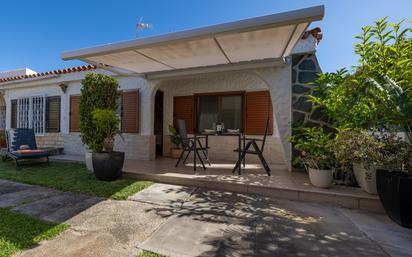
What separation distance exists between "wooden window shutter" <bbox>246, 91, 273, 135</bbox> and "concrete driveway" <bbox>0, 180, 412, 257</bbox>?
10.5 ft

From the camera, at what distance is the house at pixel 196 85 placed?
3.45 meters

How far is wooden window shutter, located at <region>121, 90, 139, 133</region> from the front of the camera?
21.0 feet

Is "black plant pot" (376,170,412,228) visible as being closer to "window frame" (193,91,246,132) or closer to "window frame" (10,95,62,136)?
"window frame" (193,91,246,132)

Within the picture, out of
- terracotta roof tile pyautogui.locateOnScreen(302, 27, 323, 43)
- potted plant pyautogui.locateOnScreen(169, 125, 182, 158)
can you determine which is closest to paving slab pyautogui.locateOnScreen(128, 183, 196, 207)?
potted plant pyautogui.locateOnScreen(169, 125, 182, 158)

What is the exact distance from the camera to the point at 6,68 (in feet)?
42.3

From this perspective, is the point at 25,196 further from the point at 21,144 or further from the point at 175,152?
the point at 175,152

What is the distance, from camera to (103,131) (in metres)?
4.36

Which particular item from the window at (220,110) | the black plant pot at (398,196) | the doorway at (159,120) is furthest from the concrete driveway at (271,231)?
the doorway at (159,120)

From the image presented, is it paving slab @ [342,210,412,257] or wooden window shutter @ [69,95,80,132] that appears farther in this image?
wooden window shutter @ [69,95,80,132]

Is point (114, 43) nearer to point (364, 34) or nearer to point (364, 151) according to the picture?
point (364, 34)

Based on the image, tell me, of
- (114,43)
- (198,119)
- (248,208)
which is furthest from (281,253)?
(198,119)

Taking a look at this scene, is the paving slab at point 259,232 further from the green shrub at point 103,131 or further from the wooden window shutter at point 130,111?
the wooden window shutter at point 130,111

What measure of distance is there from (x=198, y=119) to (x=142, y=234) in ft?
16.7

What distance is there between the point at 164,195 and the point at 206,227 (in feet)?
4.30
